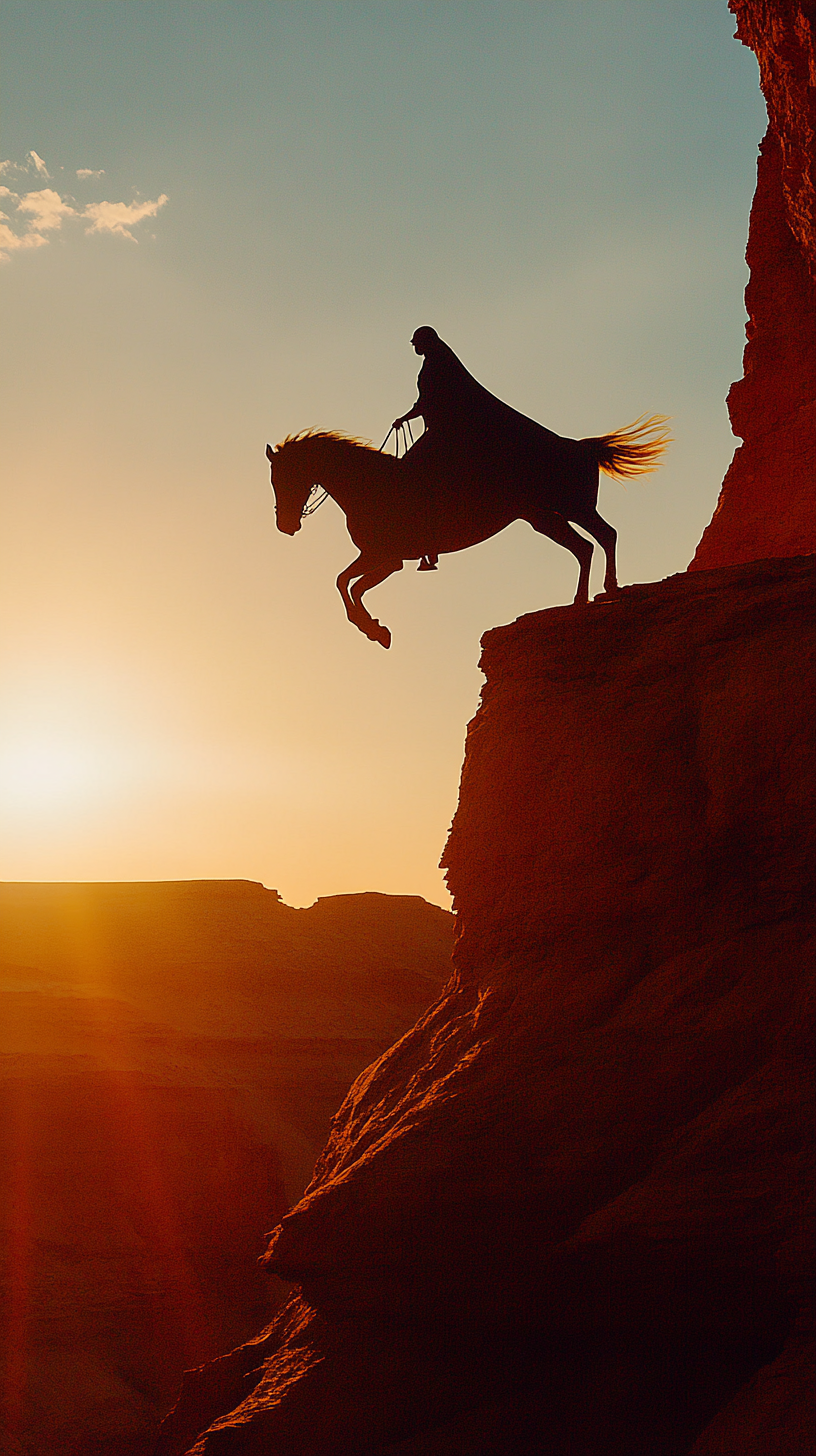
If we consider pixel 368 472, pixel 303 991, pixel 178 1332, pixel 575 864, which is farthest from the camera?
pixel 303 991

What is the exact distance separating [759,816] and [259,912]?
31093mm

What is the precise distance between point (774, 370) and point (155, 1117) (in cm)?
1682

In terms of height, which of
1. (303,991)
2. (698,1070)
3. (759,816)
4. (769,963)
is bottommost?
(698,1070)

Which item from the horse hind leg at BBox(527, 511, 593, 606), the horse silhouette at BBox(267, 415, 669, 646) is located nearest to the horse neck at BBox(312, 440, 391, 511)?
the horse silhouette at BBox(267, 415, 669, 646)

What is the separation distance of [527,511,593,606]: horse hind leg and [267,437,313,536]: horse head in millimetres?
2172

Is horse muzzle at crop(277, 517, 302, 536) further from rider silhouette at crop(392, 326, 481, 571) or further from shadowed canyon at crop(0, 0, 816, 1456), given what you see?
shadowed canyon at crop(0, 0, 816, 1456)

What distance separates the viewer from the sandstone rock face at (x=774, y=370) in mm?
8781

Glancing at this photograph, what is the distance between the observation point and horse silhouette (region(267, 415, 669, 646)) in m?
8.96

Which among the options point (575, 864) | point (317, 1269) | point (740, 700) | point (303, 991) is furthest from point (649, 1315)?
point (303, 991)

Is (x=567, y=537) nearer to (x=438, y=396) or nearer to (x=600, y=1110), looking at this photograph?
(x=438, y=396)

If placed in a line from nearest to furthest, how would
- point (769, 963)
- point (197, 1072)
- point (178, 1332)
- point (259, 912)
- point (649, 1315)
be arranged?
1. point (649, 1315)
2. point (769, 963)
3. point (178, 1332)
4. point (197, 1072)
5. point (259, 912)

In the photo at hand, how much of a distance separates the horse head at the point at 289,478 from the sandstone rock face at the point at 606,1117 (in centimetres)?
339

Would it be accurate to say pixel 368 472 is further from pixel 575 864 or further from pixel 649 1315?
pixel 649 1315

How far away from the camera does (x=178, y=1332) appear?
1560cm
